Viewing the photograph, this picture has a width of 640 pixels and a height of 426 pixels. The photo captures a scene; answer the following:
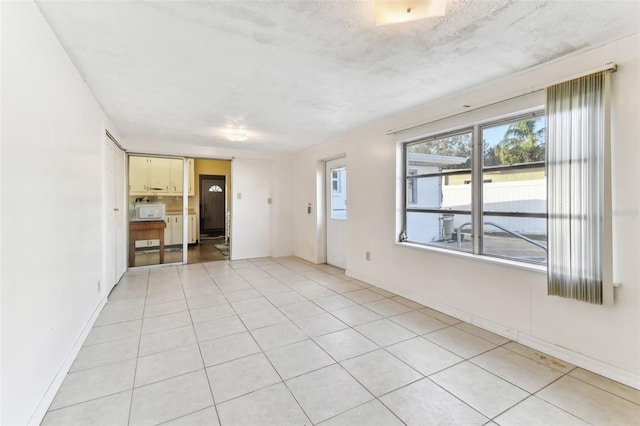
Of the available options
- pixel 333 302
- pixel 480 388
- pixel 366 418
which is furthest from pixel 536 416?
pixel 333 302

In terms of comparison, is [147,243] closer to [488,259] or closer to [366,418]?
[366,418]

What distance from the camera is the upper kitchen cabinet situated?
6.57 m

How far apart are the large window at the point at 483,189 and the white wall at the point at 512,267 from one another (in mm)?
174

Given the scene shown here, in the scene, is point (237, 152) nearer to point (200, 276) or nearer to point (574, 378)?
point (200, 276)

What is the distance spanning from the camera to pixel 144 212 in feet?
19.9

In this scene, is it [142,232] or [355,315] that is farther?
[142,232]

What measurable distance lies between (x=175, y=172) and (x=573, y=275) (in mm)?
7431

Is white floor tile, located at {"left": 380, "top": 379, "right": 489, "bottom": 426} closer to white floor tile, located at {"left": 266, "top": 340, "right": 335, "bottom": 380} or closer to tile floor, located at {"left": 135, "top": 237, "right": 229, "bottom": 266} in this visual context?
white floor tile, located at {"left": 266, "top": 340, "right": 335, "bottom": 380}

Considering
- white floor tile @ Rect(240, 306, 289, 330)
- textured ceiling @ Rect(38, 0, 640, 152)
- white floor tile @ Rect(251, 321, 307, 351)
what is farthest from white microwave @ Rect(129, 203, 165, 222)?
white floor tile @ Rect(251, 321, 307, 351)

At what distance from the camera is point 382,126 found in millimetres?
3865

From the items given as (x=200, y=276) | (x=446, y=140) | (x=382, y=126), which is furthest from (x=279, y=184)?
(x=446, y=140)

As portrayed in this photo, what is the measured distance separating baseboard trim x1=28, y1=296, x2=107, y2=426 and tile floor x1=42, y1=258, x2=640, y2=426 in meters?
0.04

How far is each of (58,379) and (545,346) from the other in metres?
3.53

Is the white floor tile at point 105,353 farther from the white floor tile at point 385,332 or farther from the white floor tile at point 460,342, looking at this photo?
the white floor tile at point 460,342
